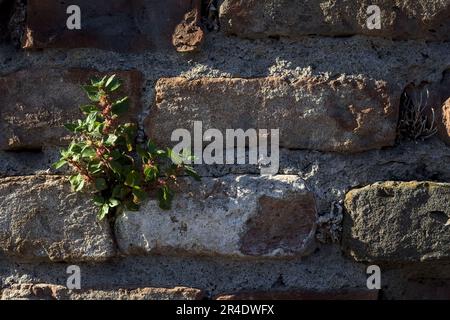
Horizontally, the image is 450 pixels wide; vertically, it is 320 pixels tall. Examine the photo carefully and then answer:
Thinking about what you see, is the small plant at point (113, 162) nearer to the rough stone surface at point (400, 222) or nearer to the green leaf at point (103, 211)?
the green leaf at point (103, 211)

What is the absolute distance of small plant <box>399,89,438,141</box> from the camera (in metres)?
1.23

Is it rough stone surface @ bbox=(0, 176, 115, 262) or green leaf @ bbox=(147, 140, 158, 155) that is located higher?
green leaf @ bbox=(147, 140, 158, 155)

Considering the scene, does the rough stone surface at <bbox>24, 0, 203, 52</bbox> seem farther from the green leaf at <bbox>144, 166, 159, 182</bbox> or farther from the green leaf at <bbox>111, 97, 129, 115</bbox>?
the green leaf at <bbox>144, 166, 159, 182</bbox>

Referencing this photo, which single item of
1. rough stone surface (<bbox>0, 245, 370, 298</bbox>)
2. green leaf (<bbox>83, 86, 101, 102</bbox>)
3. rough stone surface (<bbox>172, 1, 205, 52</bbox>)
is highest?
rough stone surface (<bbox>172, 1, 205, 52</bbox>)

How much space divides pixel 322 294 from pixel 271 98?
1.01ft

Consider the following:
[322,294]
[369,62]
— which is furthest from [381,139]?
[322,294]

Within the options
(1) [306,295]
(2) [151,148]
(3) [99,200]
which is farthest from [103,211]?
(1) [306,295]

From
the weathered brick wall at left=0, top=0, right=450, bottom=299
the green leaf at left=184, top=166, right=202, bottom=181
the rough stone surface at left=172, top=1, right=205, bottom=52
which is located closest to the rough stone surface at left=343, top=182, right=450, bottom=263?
the weathered brick wall at left=0, top=0, right=450, bottom=299

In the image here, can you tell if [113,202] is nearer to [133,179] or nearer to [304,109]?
[133,179]

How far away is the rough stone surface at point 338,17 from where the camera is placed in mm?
1228

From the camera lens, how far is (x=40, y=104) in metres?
1.27

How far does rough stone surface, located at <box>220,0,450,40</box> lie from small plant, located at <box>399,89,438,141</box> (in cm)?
10

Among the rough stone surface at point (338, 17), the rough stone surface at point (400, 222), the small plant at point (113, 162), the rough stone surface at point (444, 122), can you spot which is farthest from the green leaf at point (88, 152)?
the rough stone surface at point (444, 122)

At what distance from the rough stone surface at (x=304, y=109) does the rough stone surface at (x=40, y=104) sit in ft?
0.41
